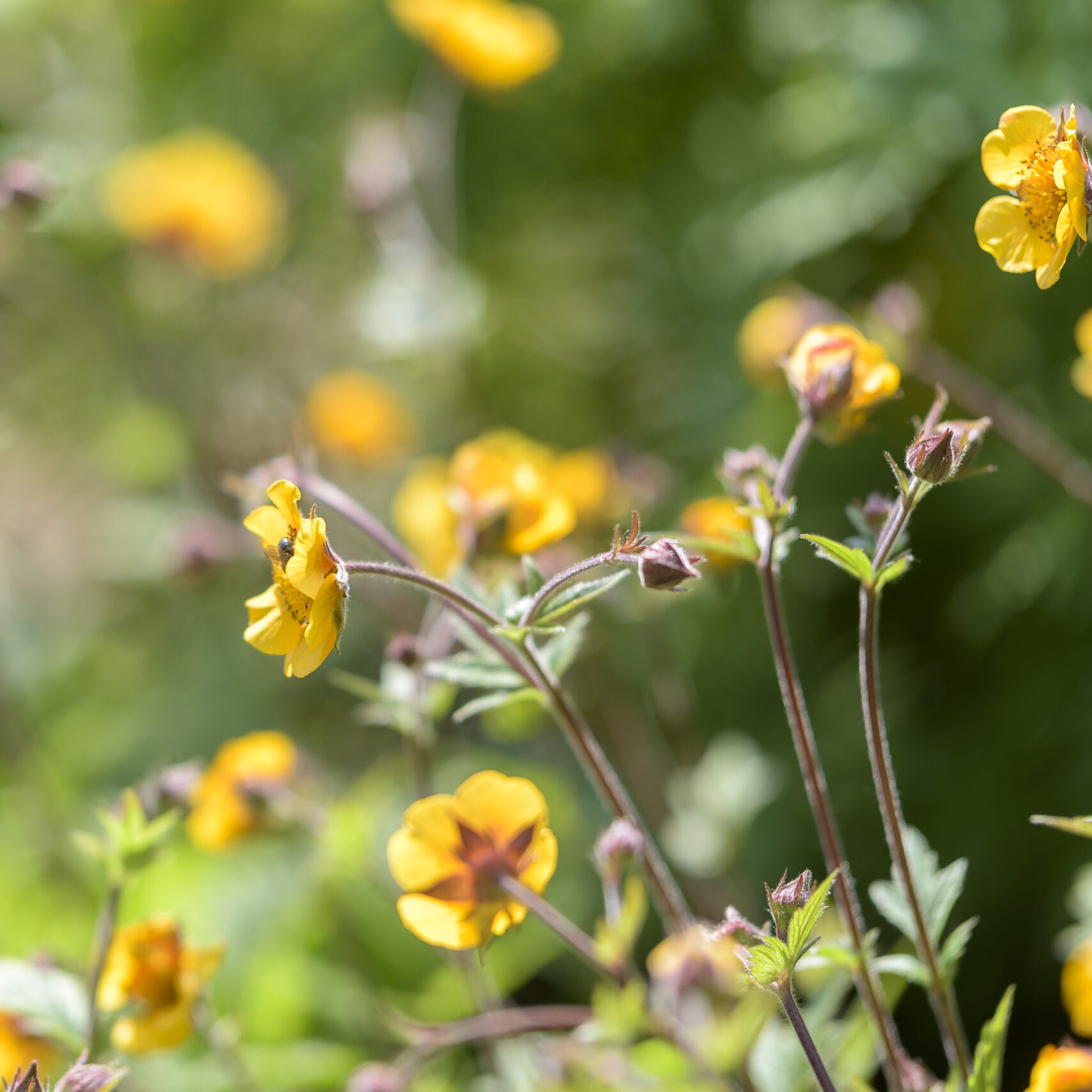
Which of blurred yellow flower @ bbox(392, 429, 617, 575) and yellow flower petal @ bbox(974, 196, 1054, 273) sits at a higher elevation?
yellow flower petal @ bbox(974, 196, 1054, 273)

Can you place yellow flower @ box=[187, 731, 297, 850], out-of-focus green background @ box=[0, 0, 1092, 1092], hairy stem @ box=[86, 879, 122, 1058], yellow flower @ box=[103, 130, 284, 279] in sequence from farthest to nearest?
yellow flower @ box=[103, 130, 284, 279]
out-of-focus green background @ box=[0, 0, 1092, 1092]
yellow flower @ box=[187, 731, 297, 850]
hairy stem @ box=[86, 879, 122, 1058]

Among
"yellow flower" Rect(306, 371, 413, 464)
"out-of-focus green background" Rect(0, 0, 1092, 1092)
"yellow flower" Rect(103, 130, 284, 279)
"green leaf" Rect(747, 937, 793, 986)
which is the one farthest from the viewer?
"yellow flower" Rect(103, 130, 284, 279)

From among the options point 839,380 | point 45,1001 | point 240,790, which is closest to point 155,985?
point 45,1001

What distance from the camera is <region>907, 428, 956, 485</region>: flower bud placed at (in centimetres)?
72

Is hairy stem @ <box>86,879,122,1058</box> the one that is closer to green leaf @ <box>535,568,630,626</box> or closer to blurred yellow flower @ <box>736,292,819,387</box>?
green leaf @ <box>535,568,630,626</box>

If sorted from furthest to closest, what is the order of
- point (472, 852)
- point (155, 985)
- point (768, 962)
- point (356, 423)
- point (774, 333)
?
point (356, 423) → point (774, 333) → point (155, 985) → point (472, 852) → point (768, 962)

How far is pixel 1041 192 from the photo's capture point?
0.83 metres

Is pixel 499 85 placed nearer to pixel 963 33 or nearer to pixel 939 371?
pixel 963 33

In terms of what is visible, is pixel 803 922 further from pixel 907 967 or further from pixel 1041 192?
pixel 1041 192

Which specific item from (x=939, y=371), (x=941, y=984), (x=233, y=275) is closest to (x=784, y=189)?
(x=939, y=371)

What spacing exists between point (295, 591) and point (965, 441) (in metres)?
0.49

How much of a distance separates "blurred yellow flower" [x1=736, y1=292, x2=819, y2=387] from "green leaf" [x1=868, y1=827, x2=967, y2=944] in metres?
0.73

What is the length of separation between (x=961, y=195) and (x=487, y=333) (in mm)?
1183

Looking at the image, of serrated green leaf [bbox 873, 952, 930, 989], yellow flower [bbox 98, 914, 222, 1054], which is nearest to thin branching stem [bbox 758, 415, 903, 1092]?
serrated green leaf [bbox 873, 952, 930, 989]
